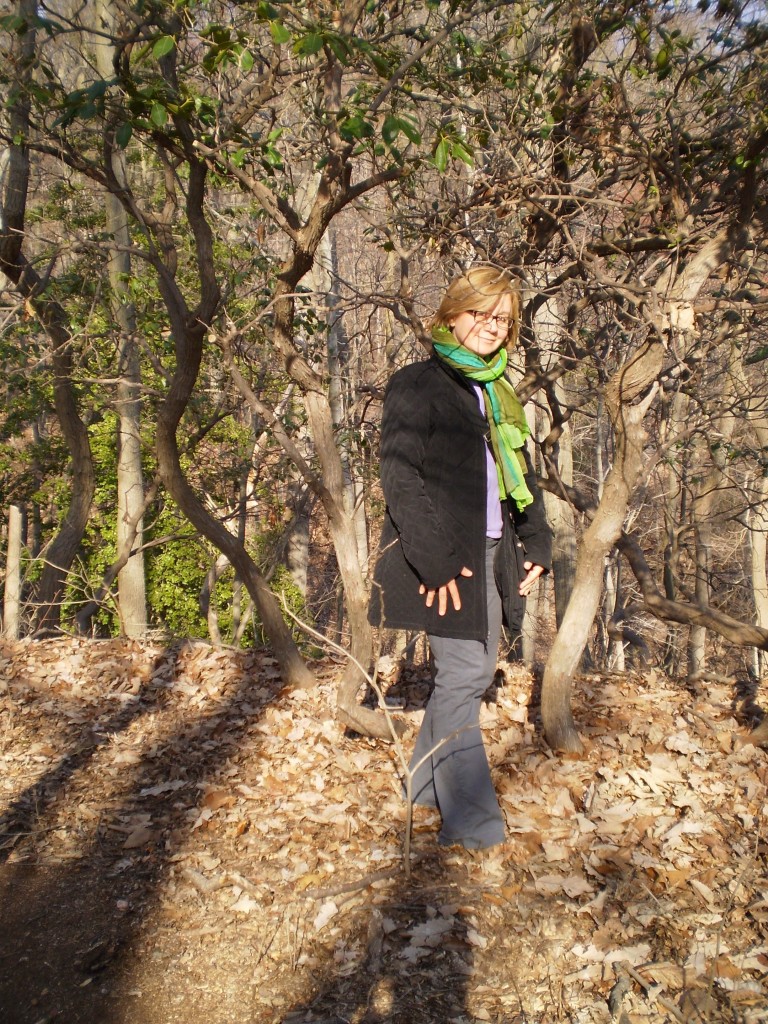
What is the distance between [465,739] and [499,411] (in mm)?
1374

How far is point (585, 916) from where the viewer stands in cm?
303

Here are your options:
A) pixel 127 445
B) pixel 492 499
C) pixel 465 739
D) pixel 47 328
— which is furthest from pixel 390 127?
pixel 127 445

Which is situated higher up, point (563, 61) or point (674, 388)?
point (563, 61)

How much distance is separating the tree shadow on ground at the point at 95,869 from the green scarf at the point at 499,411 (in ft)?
7.12

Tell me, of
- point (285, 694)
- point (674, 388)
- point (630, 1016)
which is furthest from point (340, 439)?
point (630, 1016)

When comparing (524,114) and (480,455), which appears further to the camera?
(524,114)

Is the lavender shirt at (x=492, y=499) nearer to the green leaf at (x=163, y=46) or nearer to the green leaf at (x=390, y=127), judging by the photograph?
the green leaf at (x=390, y=127)

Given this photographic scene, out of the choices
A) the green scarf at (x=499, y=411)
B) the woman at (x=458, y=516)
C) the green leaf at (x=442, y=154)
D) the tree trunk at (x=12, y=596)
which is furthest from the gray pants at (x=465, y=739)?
the tree trunk at (x=12, y=596)

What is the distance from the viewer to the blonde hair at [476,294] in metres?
3.27

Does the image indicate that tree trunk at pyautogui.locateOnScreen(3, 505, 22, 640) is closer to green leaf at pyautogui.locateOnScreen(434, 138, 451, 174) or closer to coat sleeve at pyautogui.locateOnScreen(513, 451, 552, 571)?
coat sleeve at pyautogui.locateOnScreen(513, 451, 552, 571)

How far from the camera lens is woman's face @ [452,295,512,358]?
3.30 m

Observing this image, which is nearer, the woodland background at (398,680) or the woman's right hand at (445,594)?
the woodland background at (398,680)

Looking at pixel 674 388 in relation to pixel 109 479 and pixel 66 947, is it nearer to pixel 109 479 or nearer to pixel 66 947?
pixel 66 947

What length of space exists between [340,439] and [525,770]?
2.94 metres
